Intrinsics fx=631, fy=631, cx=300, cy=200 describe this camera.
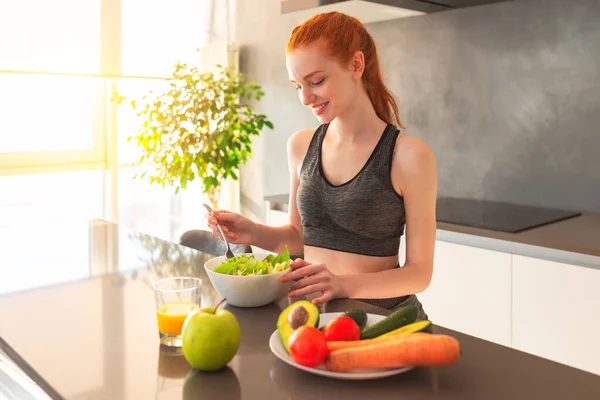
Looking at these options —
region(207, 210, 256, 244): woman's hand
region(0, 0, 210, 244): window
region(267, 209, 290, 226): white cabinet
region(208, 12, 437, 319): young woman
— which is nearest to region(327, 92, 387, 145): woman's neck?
region(208, 12, 437, 319): young woman

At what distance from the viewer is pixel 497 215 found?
2.68 metres

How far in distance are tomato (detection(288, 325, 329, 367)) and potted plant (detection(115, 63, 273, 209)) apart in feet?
9.46

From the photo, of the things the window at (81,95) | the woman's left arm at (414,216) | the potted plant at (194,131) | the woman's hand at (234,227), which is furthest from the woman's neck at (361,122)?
the window at (81,95)

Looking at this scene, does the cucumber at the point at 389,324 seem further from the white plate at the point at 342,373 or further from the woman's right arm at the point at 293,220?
the woman's right arm at the point at 293,220

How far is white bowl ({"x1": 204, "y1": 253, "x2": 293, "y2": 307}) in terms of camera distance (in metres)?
1.25

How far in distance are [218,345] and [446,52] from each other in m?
2.51

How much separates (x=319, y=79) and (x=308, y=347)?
86cm

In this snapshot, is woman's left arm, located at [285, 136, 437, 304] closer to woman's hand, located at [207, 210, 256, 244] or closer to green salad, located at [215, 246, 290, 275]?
green salad, located at [215, 246, 290, 275]

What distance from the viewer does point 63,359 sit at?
3.41 feet

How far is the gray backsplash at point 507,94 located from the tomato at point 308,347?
6.95ft

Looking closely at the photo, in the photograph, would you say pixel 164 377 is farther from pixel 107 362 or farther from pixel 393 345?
pixel 393 345

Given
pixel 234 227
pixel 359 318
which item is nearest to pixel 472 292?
pixel 234 227

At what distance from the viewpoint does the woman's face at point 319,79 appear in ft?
5.24

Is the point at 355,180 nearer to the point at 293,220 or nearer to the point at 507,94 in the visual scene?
the point at 293,220
